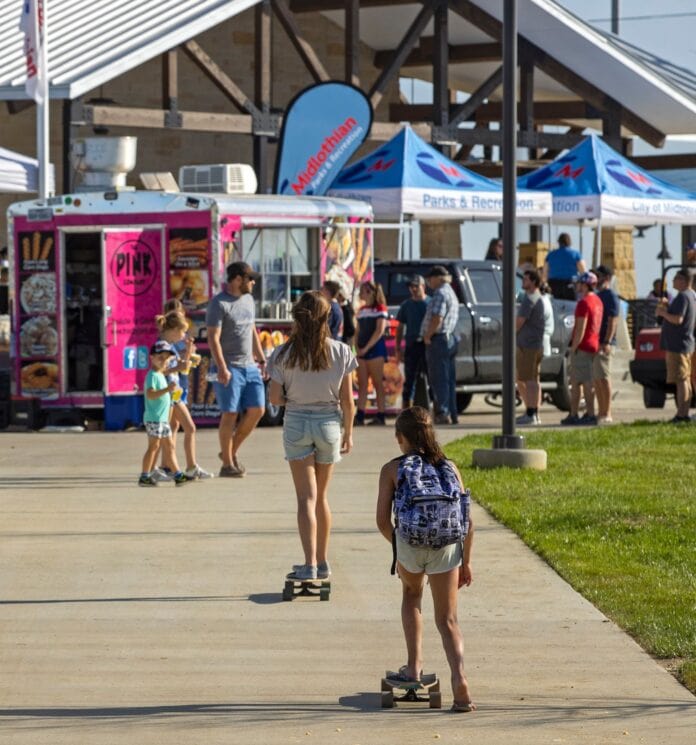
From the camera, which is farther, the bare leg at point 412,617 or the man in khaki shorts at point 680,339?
the man in khaki shorts at point 680,339

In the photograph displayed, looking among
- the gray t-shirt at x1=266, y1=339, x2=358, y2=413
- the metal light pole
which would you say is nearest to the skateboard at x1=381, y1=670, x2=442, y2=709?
the gray t-shirt at x1=266, y1=339, x2=358, y2=413

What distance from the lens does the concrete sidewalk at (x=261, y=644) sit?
674 cm

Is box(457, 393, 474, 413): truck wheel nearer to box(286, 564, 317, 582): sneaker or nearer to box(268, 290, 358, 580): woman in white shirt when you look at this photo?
box(268, 290, 358, 580): woman in white shirt

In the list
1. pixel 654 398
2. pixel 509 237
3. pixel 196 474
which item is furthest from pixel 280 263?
pixel 196 474

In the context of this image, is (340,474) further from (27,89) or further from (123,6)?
(123,6)

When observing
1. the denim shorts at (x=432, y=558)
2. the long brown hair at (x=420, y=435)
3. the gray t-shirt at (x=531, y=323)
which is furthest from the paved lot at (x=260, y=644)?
the gray t-shirt at (x=531, y=323)

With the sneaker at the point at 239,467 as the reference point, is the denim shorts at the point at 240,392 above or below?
above

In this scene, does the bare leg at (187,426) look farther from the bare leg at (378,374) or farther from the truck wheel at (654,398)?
the truck wheel at (654,398)

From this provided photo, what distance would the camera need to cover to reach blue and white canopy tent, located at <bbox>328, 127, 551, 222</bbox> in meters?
23.8

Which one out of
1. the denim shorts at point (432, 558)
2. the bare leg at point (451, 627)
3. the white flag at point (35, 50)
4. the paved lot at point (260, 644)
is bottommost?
the paved lot at point (260, 644)

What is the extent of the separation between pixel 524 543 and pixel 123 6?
19490 millimetres

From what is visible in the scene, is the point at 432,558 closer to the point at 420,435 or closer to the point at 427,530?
the point at 427,530

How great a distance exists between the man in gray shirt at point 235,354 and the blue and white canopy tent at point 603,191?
12.4 m

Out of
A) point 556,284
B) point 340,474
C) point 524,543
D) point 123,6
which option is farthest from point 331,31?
point 524,543
